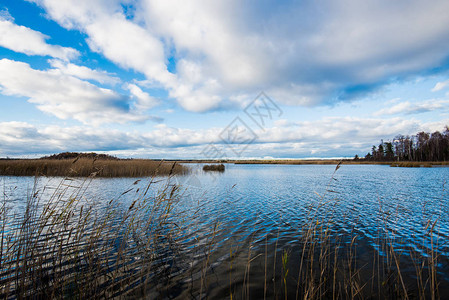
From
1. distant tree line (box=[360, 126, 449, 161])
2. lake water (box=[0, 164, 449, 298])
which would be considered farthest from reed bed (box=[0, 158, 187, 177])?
distant tree line (box=[360, 126, 449, 161])

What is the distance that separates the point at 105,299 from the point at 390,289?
15.1ft

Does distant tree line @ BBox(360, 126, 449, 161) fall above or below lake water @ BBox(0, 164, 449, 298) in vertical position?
above

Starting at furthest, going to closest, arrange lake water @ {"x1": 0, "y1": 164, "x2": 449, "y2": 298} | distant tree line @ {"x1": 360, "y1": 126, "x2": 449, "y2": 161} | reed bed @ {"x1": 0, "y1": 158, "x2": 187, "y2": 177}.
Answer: distant tree line @ {"x1": 360, "y1": 126, "x2": 449, "y2": 161}
reed bed @ {"x1": 0, "y1": 158, "x2": 187, "y2": 177}
lake water @ {"x1": 0, "y1": 164, "x2": 449, "y2": 298}

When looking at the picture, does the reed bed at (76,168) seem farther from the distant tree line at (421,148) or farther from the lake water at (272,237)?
the distant tree line at (421,148)

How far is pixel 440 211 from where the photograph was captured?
27.9 feet

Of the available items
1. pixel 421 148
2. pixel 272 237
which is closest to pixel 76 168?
pixel 272 237

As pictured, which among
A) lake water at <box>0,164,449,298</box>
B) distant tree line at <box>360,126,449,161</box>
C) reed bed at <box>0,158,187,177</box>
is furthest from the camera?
distant tree line at <box>360,126,449,161</box>

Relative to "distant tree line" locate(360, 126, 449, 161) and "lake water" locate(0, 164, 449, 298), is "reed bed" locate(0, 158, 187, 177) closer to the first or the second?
"lake water" locate(0, 164, 449, 298)

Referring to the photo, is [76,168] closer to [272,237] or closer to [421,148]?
[272,237]

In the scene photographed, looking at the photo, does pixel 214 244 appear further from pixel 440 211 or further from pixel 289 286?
pixel 440 211

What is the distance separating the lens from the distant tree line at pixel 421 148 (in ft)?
206

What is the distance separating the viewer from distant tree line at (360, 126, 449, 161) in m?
62.9

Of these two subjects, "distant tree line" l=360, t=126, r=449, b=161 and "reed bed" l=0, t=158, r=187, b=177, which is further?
"distant tree line" l=360, t=126, r=449, b=161

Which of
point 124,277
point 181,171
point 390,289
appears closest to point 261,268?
point 390,289
